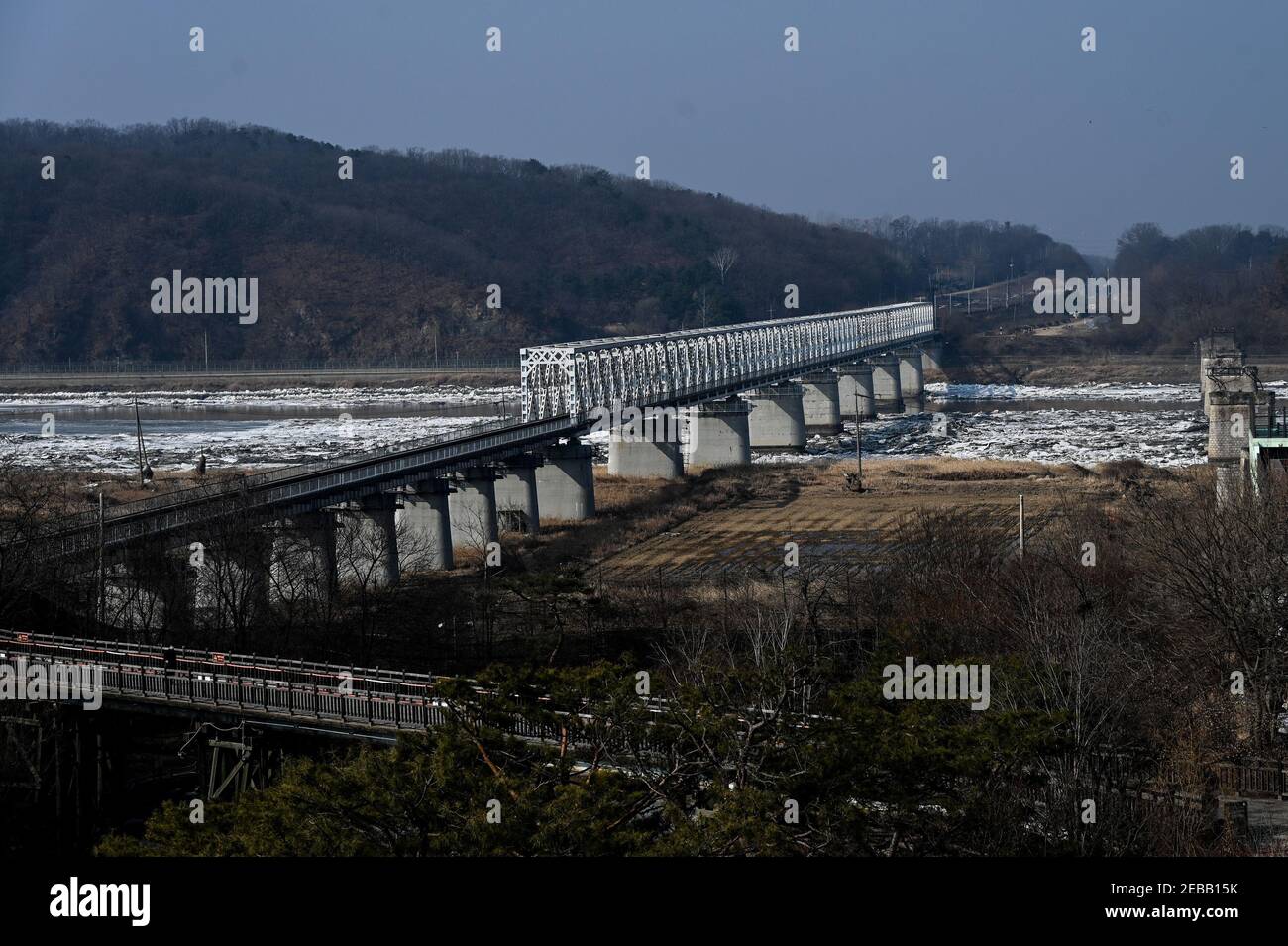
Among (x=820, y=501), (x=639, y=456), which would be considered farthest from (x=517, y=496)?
(x=639, y=456)

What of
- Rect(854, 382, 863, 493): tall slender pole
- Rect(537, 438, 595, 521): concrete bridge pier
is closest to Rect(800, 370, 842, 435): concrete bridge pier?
Rect(854, 382, 863, 493): tall slender pole

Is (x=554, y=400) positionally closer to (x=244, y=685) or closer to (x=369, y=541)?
(x=369, y=541)

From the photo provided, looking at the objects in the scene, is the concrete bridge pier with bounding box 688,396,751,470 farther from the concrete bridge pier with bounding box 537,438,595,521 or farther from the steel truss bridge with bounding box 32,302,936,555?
the concrete bridge pier with bounding box 537,438,595,521

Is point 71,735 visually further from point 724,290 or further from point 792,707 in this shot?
point 724,290

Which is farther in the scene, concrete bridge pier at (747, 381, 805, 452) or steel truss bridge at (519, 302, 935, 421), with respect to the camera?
concrete bridge pier at (747, 381, 805, 452)
